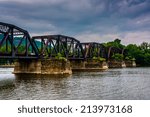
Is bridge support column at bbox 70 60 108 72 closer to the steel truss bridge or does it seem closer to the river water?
the steel truss bridge

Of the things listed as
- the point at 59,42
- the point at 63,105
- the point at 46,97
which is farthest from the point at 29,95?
A: the point at 59,42

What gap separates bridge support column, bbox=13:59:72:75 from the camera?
109 m

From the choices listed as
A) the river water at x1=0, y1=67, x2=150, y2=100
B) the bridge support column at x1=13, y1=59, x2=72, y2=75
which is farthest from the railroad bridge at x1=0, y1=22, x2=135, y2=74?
the river water at x1=0, y1=67, x2=150, y2=100

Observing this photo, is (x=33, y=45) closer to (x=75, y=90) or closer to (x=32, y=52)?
(x=32, y=52)

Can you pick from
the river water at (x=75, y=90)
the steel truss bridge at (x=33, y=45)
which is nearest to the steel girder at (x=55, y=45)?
the steel truss bridge at (x=33, y=45)

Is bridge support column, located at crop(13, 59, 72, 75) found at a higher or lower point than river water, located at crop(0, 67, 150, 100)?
higher

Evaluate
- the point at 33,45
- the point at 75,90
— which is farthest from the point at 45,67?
the point at 75,90

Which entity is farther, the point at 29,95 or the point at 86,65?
the point at 86,65

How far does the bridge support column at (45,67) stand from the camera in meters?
109

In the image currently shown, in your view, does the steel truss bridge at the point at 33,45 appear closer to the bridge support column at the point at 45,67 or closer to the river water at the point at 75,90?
the bridge support column at the point at 45,67

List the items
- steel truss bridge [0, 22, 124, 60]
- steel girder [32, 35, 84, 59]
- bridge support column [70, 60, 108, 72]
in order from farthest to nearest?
bridge support column [70, 60, 108, 72], steel girder [32, 35, 84, 59], steel truss bridge [0, 22, 124, 60]

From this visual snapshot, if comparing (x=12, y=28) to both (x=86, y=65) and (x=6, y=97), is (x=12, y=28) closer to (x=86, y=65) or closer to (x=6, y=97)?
(x=6, y=97)

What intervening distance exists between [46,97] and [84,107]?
68.3 feet

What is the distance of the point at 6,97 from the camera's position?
4772 cm
